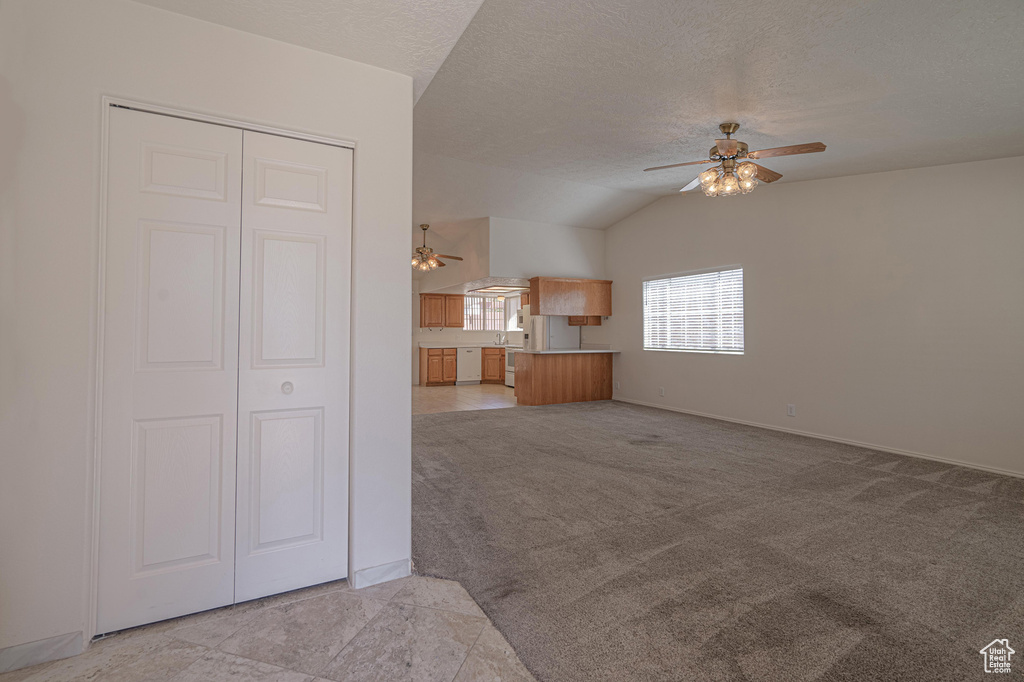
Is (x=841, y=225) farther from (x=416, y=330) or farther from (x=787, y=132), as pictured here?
(x=416, y=330)

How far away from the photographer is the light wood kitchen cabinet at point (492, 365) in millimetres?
11008

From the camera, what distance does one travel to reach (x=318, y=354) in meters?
2.08

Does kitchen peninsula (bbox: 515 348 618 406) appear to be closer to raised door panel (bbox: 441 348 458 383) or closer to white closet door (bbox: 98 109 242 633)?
raised door panel (bbox: 441 348 458 383)

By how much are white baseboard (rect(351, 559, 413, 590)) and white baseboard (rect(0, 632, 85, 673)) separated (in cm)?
96

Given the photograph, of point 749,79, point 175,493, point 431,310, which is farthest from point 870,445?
point 431,310

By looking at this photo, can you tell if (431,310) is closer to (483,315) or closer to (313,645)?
(483,315)

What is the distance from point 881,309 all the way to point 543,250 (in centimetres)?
467

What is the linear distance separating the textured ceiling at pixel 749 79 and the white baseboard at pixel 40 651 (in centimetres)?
348

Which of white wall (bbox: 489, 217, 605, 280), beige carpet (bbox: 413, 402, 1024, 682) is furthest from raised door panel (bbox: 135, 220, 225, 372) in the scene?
white wall (bbox: 489, 217, 605, 280)

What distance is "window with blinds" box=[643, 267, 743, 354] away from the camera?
6077 millimetres

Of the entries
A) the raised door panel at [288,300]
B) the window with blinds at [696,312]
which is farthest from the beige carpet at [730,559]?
the window with blinds at [696,312]

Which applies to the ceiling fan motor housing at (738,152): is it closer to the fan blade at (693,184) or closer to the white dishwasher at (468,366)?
the fan blade at (693,184)

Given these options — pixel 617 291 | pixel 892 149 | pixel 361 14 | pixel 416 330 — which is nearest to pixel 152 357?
pixel 361 14

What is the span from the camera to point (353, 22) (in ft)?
6.06
